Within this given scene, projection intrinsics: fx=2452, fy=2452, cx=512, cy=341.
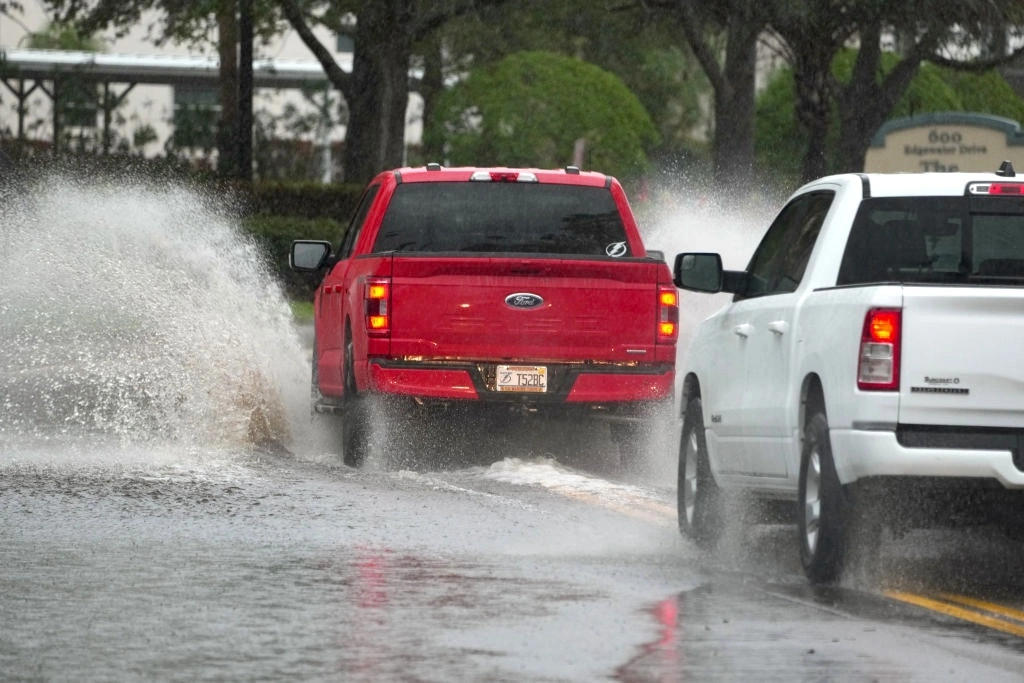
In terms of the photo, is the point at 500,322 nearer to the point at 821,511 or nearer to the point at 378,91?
the point at 821,511

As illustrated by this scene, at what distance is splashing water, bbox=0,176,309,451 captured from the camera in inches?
683

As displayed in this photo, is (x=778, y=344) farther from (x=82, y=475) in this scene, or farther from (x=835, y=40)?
(x=835, y=40)

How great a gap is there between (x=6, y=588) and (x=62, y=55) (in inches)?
2438

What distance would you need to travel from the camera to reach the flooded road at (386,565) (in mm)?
7727

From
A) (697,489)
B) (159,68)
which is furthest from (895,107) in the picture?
(697,489)

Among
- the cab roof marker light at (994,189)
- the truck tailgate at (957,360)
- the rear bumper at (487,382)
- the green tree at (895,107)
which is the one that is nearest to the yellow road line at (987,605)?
the truck tailgate at (957,360)

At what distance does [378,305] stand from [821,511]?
532cm

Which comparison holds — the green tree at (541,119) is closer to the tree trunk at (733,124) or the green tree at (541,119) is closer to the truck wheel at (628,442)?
the tree trunk at (733,124)

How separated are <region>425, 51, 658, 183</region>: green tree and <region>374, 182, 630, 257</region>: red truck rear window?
32.2 m

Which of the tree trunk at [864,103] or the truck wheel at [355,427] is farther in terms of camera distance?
the tree trunk at [864,103]

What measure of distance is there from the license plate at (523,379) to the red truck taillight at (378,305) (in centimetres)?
72

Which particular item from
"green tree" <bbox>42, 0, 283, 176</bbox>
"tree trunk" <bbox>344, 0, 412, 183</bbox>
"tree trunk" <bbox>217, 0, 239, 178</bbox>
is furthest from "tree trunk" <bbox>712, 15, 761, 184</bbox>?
"tree trunk" <bbox>217, 0, 239, 178</bbox>

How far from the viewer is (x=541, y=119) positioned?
48219mm

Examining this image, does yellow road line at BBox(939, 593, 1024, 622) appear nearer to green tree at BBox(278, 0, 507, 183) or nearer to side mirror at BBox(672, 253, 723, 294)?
side mirror at BBox(672, 253, 723, 294)
